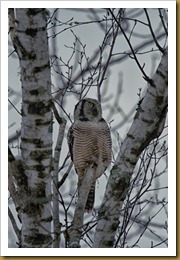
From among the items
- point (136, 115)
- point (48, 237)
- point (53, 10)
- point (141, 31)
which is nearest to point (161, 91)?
point (136, 115)

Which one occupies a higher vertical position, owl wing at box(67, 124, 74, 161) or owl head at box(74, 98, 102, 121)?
owl head at box(74, 98, 102, 121)

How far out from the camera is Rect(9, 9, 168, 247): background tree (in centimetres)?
177

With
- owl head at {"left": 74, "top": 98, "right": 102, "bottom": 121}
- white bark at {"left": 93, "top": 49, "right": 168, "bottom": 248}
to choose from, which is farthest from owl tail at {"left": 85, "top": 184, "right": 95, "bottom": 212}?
owl head at {"left": 74, "top": 98, "right": 102, "bottom": 121}

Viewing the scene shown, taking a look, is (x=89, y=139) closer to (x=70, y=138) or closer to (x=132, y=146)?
(x=70, y=138)

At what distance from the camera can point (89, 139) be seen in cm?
243

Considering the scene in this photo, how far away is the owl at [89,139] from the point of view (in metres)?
2.33

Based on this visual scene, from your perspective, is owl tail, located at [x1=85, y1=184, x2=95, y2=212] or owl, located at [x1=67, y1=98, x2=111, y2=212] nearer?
owl tail, located at [x1=85, y1=184, x2=95, y2=212]

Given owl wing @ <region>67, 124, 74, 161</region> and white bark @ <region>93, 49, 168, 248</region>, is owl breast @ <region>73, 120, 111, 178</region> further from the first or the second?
white bark @ <region>93, 49, 168, 248</region>

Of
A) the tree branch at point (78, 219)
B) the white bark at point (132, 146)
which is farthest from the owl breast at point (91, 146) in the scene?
the white bark at point (132, 146)

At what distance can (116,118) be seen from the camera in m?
2.19

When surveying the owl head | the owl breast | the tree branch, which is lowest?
the tree branch

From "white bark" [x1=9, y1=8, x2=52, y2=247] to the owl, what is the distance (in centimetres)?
43

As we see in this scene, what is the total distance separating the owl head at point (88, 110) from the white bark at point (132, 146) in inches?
14.3
